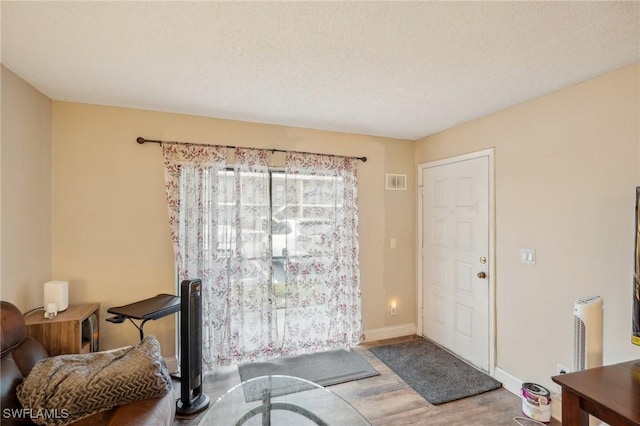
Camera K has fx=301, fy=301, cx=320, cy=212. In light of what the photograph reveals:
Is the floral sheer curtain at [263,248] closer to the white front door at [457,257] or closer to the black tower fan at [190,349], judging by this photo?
the black tower fan at [190,349]

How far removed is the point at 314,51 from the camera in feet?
5.92

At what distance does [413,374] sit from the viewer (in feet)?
9.53

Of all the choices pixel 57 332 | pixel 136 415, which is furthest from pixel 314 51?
pixel 57 332

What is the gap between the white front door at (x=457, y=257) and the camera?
2.99 metres

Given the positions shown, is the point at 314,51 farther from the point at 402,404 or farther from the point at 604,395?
the point at 402,404

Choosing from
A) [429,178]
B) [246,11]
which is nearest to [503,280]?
[429,178]

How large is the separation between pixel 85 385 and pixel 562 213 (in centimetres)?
323

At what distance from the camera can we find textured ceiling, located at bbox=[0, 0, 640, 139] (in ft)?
4.78

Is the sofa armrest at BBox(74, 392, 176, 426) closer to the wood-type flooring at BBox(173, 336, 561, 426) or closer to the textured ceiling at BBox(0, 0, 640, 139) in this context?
the wood-type flooring at BBox(173, 336, 561, 426)

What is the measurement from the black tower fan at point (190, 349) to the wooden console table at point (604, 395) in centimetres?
237

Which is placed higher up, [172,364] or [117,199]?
[117,199]

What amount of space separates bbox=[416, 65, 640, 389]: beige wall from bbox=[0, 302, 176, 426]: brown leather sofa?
2759 mm

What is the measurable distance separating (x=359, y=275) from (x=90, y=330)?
2.57 metres

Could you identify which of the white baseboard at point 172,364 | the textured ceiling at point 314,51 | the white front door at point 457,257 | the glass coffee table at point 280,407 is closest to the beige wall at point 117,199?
the white baseboard at point 172,364
